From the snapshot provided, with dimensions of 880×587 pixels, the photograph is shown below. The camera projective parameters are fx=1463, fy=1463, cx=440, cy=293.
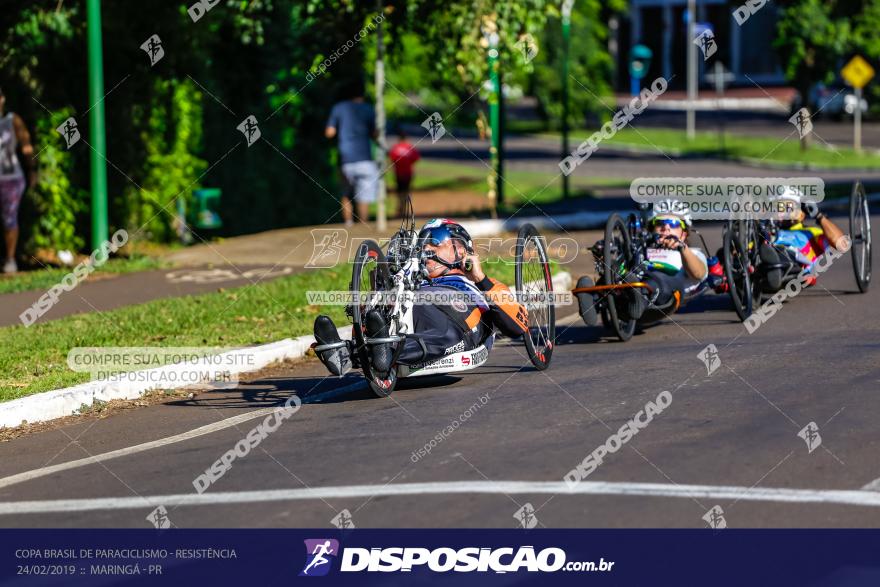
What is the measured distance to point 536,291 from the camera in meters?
11.3

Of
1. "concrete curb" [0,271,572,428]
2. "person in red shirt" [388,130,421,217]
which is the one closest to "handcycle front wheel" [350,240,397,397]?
"concrete curb" [0,271,572,428]

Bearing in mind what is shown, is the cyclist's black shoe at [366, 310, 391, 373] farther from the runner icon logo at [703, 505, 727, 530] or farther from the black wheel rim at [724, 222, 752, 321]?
the black wheel rim at [724, 222, 752, 321]

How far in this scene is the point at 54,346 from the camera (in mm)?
12000

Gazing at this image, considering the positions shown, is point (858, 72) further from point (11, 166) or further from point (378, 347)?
point (378, 347)

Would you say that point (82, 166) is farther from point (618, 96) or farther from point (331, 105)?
point (618, 96)

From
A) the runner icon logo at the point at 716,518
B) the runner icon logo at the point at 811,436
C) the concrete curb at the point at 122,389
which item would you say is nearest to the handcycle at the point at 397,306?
the concrete curb at the point at 122,389

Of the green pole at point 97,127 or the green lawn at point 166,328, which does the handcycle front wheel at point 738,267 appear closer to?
the green lawn at point 166,328

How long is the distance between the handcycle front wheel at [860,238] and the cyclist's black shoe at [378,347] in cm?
602

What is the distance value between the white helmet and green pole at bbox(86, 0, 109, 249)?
698 centimetres

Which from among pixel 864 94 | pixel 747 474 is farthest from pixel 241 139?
pixel 864 94

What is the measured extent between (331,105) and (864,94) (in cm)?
4025

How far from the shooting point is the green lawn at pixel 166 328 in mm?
11070

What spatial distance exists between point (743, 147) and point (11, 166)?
31296mm

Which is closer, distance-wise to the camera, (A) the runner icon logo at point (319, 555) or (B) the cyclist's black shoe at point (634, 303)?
(A) the runner icon logo at point (319, 555)
